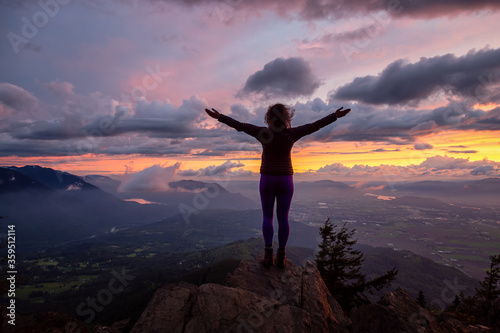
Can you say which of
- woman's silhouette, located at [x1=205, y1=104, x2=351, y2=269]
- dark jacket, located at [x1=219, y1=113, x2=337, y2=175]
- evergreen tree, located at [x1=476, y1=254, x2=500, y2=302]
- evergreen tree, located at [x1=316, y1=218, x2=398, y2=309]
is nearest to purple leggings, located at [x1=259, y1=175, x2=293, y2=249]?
woman's silhouette, located at [x1=205, y1=104, x2=351, y2=269]

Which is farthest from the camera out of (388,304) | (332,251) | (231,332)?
(332,251)

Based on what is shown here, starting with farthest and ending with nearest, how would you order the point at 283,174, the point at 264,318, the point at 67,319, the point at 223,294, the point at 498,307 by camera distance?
the point at 498,307, the point at 67,319, the point at 283,174, the point at 223,294, the point at 264,318

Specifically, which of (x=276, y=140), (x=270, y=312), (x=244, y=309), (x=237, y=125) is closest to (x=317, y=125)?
(x=276, y=140)

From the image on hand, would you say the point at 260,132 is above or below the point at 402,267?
above

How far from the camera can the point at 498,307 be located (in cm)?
1697

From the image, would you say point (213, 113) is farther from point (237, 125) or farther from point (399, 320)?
point (399, 320)

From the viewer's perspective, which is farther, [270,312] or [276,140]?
[276,140]

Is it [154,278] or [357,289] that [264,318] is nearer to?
[357,289]

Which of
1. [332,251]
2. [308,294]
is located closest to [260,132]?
[308,294]

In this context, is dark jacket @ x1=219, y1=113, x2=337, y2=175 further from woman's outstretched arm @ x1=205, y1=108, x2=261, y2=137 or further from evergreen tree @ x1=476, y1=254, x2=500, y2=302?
evergreen tree @ x1=476, y1=254, x2=500, y2=302

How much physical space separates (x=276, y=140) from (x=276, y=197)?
235 centimetres

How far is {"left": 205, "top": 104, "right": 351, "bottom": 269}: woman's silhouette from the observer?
815 cm

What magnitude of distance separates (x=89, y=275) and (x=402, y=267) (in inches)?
11412

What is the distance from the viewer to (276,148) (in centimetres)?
816
